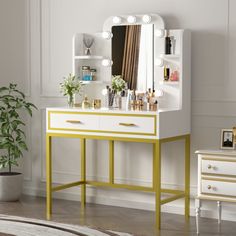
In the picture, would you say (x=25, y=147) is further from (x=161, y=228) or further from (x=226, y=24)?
(x=226, y=24)

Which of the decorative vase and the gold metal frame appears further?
the decorative vase

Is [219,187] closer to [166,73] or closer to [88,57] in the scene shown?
[166,73]

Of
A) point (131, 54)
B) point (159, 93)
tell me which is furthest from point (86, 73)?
point (159, 93)

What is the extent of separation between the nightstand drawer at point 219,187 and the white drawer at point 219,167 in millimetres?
62

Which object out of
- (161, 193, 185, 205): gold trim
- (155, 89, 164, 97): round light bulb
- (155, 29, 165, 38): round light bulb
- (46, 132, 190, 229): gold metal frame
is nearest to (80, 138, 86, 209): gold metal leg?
(46, 132, 190, 229): gold metal frame

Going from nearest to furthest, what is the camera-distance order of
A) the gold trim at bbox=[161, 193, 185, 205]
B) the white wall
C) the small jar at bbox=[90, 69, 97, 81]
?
1. the gold trim at bbox=[161, 193, 185, 205]
2. the white wall
3. the small jar at bbox=[90, 69, 97, 81]

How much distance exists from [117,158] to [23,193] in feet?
3.96

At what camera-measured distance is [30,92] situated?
635 cm

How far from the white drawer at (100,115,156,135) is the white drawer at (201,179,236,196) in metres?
0.57

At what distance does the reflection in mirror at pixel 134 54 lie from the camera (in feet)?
17.9

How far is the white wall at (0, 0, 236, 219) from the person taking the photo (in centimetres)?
525

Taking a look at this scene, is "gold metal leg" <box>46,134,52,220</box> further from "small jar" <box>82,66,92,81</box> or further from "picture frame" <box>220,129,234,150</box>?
"picture frame" <box>220,129,234,150</box>

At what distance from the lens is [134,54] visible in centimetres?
554

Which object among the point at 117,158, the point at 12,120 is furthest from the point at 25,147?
the point at 117,158
